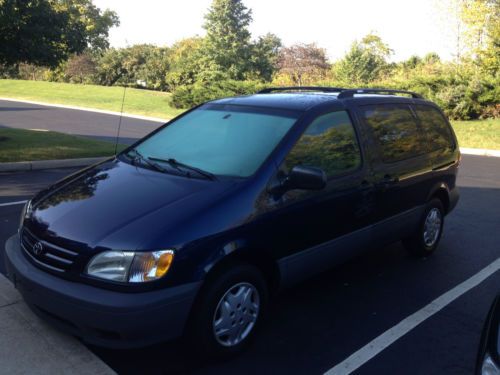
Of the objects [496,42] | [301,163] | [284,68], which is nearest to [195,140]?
[301,163]

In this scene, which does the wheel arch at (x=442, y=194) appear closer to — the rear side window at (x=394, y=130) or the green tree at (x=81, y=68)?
the rear side window at (x=394, y=130)

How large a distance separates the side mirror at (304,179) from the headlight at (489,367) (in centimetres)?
163

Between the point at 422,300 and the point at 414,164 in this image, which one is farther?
the point at 414,164

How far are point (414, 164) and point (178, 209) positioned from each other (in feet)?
9.03

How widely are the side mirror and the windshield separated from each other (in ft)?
0.79

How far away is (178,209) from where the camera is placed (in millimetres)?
3133

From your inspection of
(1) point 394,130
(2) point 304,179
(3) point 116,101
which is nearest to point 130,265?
(2) point 304,179

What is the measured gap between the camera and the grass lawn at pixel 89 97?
29.4 meters

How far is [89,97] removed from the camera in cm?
3531

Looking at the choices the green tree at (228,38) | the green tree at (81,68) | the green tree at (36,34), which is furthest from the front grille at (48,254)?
the green tree at (81,68)

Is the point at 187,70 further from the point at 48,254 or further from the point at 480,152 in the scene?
the point at 48,254

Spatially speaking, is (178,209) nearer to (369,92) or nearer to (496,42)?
(369,92)

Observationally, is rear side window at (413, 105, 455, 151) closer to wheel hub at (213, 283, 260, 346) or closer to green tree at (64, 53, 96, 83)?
wheel hub at (213, 283, 260, 346)

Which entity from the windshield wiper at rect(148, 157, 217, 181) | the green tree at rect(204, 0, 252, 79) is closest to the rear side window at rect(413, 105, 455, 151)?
the windshield wiper at rect(148, 157, 217, 181)
